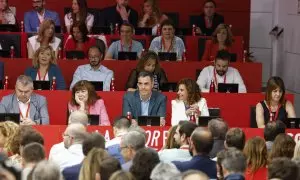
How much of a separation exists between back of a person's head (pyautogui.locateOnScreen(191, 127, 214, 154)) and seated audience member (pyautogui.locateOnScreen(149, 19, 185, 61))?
25.7ft

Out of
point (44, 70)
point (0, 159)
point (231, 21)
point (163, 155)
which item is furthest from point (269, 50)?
point (0, 159)

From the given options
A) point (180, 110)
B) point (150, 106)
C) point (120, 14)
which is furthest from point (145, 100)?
point (120, 14)

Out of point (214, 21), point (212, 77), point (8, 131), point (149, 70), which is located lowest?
point (8, 131)

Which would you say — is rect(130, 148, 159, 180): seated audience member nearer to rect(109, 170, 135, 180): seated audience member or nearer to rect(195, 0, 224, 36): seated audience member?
rect(109, 170, 135, 180): seated audience member

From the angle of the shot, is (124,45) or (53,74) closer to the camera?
(53,74)

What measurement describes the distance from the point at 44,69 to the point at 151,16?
4375 mm

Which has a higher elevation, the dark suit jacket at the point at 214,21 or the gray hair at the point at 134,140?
the dark suit jacket at the point at 214,21

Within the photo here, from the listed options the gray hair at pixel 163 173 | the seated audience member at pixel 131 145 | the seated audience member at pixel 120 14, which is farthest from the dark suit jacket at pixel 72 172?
the seated audience member at pixel 120 14

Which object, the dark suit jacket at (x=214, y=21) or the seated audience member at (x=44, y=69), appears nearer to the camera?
the seated audience member at (x=44, y=69)

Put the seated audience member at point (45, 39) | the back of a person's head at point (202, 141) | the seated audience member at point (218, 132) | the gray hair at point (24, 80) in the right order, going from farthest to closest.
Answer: the seated audience member at point (45, 39) → the gray hair at point (24, 80) → the seated audience member at point (218, 132) → the back of a person's head at point (202, 141)

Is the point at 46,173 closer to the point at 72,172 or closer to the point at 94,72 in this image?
the point at 72,172

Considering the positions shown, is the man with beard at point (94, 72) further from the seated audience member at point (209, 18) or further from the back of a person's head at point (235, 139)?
the back of a person's head at point (235, 139)

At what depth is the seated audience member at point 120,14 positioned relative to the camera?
20.2 meters

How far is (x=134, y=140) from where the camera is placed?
33.6ft
